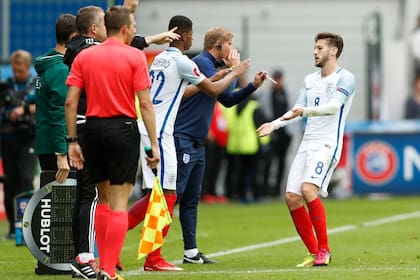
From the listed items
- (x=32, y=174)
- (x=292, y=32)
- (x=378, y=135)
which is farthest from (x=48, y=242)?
(x=292, y=32)

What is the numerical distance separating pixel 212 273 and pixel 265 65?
49.6 ft

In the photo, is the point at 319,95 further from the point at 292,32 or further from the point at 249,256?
the point at 292,32

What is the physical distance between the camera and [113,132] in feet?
32.9

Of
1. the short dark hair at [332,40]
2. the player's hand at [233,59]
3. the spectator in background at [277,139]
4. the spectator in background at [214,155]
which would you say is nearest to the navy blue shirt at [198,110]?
the player's hand at [233,59]

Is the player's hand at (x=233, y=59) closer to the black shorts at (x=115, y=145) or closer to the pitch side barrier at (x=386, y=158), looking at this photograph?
the black shorts at (x=115, y=145)

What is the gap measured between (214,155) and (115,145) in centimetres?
1403

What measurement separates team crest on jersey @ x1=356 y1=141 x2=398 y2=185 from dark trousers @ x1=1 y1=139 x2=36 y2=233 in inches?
359

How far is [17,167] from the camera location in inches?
632

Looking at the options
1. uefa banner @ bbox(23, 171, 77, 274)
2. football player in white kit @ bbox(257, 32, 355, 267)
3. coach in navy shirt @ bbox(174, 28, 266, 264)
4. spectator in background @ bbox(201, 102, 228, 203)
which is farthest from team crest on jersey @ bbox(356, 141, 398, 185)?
uefa banner @ bbox(23, 171, 77, 274)

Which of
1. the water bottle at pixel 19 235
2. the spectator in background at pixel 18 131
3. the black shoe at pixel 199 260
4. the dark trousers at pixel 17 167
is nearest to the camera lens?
the black shoe at pixel 199 260

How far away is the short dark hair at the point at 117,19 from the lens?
1012 centimetres

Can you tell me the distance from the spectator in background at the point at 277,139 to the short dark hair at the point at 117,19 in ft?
43.5

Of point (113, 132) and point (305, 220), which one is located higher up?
point (113, 132)

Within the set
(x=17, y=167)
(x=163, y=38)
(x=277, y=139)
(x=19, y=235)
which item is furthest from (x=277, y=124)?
(x=277, y=139)
